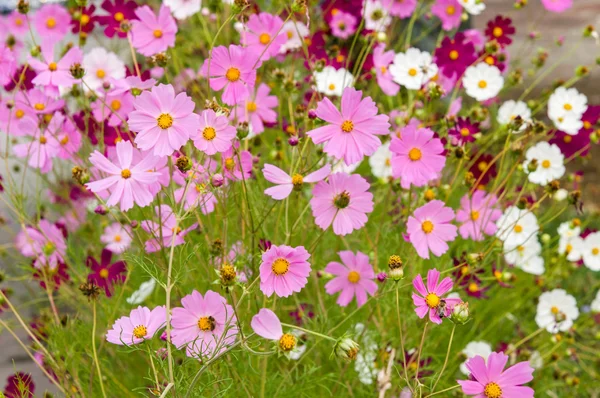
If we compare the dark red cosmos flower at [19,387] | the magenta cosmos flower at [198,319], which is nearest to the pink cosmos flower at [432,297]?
the magenta cosmos flower at [198,319]

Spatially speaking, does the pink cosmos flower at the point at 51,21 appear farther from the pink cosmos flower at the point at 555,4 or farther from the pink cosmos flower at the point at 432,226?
the pink cosmos flower at the point at 555,4

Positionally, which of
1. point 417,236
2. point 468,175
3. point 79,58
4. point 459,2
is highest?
point 459,2

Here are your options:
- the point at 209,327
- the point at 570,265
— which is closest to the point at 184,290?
the point at 209,327

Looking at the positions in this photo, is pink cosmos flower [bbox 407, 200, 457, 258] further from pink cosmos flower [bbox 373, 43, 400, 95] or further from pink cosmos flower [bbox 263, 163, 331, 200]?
pink cosmos flower [bbox 373, 43, 400, 95]

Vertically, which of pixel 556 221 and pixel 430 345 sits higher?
pixel 556 221

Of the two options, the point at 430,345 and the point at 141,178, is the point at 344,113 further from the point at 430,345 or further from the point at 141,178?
the point at 430,345

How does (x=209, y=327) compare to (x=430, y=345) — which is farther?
(x=430, y=345)

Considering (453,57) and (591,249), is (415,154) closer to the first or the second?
(453,57)

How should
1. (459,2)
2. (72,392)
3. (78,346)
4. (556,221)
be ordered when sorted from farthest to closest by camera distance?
(556,221), (459,2), (78,346), (72,392)
